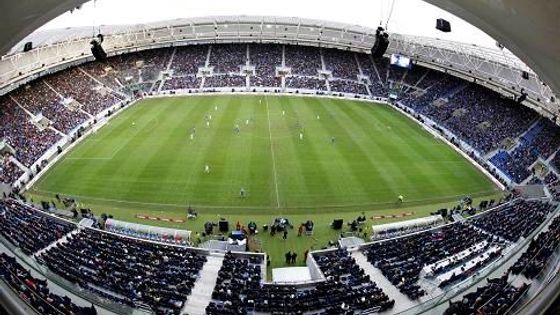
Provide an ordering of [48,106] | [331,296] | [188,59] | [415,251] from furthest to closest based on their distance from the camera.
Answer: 1. [188,59]
2. [48,106]
3. [415,251]
4. [331,296]

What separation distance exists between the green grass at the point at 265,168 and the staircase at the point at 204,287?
3.42 meters

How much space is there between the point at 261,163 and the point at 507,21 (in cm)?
2668

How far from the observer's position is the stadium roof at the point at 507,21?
17.5 feet

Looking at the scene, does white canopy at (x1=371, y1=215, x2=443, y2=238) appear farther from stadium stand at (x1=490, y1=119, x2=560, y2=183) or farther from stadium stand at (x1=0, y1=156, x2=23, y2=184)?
stadium stand at (x1=0, y1=156, x2=23, y2=184)

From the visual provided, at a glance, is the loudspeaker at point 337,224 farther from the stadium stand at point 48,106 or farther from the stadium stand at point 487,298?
the stadium stand at point 48,106

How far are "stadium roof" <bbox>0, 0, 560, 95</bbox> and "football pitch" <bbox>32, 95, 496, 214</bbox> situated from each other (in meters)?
20.2

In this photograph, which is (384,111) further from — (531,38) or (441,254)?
(531,38)

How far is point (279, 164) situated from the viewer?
106 ft

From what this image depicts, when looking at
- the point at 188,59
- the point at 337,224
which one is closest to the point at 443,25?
the point at 337,224

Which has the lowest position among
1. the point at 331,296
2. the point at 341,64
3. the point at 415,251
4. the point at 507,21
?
the point at 507,21

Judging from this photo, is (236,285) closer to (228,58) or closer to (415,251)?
(415,251)

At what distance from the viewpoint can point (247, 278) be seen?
17.4 metres

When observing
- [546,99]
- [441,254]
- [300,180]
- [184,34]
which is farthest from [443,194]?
[184,34]

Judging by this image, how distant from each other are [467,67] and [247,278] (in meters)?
36.5
